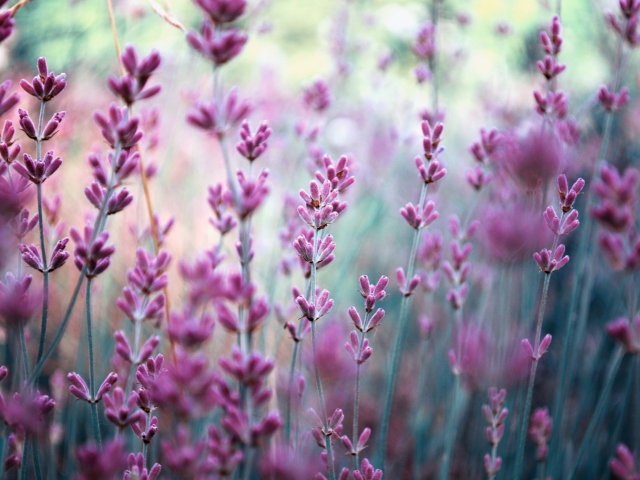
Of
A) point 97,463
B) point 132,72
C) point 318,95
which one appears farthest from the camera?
point 318,95

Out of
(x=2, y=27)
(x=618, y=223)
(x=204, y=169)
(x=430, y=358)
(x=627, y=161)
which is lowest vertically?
(x=204, y=169)

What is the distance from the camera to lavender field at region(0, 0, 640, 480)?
651 millimetres

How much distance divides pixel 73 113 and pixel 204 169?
5.17 feet

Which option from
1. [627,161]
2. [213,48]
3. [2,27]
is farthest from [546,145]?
[627,161]

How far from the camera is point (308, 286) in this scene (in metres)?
1.19

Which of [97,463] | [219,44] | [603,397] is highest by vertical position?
[219,44]

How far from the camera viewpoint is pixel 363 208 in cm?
A: 270

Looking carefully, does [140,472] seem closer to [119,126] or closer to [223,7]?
[119,126]

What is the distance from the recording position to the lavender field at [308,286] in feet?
2.14

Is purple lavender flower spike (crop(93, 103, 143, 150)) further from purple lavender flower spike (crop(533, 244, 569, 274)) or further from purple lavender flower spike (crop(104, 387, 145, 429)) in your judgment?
purple lavender flower spike (crop(533, 244, 569, 274))

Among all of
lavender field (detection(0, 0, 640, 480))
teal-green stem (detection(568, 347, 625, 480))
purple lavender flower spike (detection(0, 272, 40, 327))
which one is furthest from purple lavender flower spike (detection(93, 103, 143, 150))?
teal-green stem (detection(568, 347, 625, 480))

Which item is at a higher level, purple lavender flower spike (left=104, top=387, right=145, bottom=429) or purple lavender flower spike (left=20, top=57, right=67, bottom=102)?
purple lavender flower spike (left=20, top=57, right=67, bottom=102)

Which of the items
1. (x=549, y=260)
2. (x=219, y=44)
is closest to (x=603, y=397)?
(x=549, y=260)

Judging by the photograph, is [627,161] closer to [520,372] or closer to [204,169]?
[520,372]
